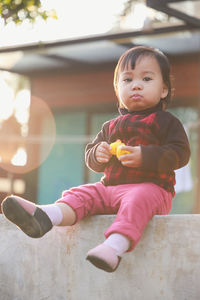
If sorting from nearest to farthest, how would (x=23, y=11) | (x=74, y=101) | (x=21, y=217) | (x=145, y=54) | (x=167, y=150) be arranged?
1. (x=21, y=217)
2. (x=167, y=150)
3. (x=145, y=54)
4. (x=23, y=11)
5. (x=74, y=101)

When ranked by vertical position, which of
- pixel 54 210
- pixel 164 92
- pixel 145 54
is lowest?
pixel 54 210

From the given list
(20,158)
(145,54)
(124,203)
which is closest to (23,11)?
(145,54)

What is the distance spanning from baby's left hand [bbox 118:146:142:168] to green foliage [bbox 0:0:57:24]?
2326mm

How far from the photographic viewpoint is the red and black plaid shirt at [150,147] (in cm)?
263

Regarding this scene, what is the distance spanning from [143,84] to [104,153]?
0.39 metres

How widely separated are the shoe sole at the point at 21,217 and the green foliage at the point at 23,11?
2.61m

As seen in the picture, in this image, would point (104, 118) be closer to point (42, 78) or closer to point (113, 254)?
point (42, 78)

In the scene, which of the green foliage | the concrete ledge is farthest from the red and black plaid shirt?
the green foliage

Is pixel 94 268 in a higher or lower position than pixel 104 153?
lower

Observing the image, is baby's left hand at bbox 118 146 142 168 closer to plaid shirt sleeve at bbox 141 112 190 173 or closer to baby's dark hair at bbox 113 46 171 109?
plaid shirt sleeve at bbox 141 112 190 173

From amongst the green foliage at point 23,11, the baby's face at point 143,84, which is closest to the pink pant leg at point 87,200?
the baby's face at point 143,84

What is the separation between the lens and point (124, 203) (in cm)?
252

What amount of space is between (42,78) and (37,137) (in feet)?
4.08

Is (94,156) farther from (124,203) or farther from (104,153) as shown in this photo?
(124,203)
